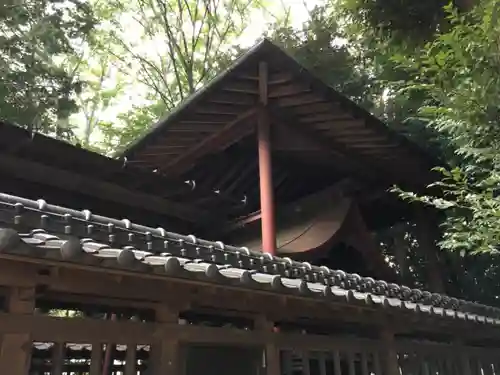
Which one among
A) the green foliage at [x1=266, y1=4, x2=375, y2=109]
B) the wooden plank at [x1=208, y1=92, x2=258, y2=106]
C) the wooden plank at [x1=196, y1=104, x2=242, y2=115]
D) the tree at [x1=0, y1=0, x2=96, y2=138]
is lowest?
the wooden plank at [x1=196, y1=104, x2=242, y2=115]

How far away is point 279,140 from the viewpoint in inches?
312

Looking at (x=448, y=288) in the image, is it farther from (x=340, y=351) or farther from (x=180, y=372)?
(x=180, y=372)

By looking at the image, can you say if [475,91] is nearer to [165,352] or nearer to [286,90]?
[286,90]

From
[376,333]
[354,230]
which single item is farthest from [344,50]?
[376,333]

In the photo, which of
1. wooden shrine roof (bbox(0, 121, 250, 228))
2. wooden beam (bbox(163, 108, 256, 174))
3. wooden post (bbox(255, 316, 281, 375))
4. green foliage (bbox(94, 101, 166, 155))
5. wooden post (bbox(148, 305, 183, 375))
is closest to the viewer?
wooden post (bbox(148, 305, 183, 375))

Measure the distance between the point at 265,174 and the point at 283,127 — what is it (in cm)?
103

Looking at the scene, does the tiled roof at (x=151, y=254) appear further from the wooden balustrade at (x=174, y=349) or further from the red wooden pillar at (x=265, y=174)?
the red wooden pillar at (x=265, y=174)

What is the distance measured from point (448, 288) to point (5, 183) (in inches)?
376

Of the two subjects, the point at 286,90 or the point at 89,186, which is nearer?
the point at 89,186

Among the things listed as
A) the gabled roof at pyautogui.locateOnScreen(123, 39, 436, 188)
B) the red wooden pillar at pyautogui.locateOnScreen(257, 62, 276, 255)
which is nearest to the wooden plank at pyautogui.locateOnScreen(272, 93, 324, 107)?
the gabled roof at pyautogui.locateOnScreen(123, 39, 436, 188)

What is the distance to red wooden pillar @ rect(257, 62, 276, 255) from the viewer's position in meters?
6.82

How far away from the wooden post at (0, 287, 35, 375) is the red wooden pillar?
412 centimetres

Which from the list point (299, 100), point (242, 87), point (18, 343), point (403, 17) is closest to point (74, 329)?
point (18, 343)

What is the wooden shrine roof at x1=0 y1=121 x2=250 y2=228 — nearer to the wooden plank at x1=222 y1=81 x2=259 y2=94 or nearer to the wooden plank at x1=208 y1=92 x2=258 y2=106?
the wooden plank at x1=208 y1=92 x2=258 y2=106
